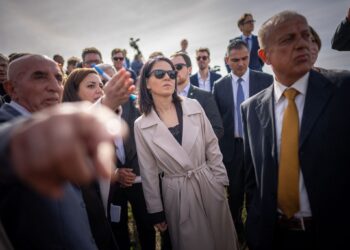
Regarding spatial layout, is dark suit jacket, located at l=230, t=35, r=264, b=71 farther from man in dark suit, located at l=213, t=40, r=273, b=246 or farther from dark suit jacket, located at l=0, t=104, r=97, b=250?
dark suit jacket, located at l=0, t=104, r=97, b=250

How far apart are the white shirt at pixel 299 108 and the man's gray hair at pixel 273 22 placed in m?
0.50

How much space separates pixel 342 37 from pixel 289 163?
1.50 m

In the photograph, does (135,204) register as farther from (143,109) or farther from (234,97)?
(234,97)

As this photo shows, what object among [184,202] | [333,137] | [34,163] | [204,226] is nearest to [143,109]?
[184,202]

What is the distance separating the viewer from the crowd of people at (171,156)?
603 mm

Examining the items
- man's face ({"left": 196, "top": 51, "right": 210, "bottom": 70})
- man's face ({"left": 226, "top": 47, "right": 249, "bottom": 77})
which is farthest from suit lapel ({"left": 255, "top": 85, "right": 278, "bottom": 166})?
man's face ({"left": 196, "top": 51, "right": 210, "bottom": 70})

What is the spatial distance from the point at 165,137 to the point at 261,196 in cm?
134

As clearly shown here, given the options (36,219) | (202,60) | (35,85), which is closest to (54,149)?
(36,219)

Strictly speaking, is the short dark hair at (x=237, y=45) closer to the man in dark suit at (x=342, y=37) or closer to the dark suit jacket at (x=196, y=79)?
the dark suit jacket at (x=196, y=79)

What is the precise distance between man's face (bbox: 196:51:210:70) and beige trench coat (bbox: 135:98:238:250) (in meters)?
4.09

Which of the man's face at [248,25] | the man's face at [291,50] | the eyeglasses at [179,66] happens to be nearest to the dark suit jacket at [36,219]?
the man's face at [291,50]

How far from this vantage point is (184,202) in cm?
288

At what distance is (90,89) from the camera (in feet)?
11.1

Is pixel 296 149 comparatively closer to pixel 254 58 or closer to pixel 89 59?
pixel 89 59
